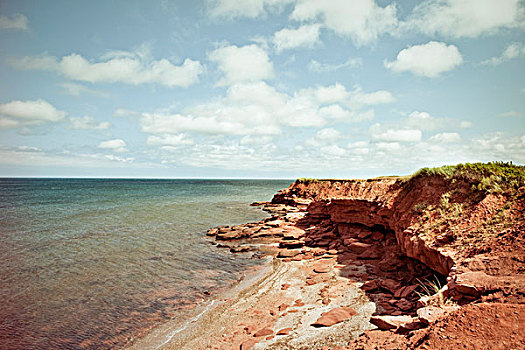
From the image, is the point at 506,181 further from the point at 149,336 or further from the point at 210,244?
the point at 210,244

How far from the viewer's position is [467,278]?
275 inches

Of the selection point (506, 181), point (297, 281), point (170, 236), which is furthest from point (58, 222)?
point (506, 181)

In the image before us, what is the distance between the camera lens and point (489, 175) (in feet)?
39.0

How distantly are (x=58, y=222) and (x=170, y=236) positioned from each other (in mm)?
18111

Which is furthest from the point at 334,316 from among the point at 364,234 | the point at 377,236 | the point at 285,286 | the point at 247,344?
the point at 364,234

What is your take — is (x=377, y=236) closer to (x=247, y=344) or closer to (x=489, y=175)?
(x=489, y=175)

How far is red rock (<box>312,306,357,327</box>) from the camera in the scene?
8898 mm

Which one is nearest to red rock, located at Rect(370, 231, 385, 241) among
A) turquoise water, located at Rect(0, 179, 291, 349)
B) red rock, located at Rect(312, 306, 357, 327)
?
turquoise water, located at Rect(0, 179, 291, 349)

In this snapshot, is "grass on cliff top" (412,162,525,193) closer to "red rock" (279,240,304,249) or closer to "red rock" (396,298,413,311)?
"red rock" (396,298,413,311)

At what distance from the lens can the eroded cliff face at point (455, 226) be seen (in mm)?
7109

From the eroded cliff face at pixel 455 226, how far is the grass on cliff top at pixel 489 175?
0.32m

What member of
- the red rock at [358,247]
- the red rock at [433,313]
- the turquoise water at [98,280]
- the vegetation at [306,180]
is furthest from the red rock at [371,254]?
the vegetation at [306,180]

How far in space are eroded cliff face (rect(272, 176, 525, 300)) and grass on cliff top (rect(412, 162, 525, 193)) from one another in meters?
0.32

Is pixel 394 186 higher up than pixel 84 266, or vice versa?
pixel 394 186
